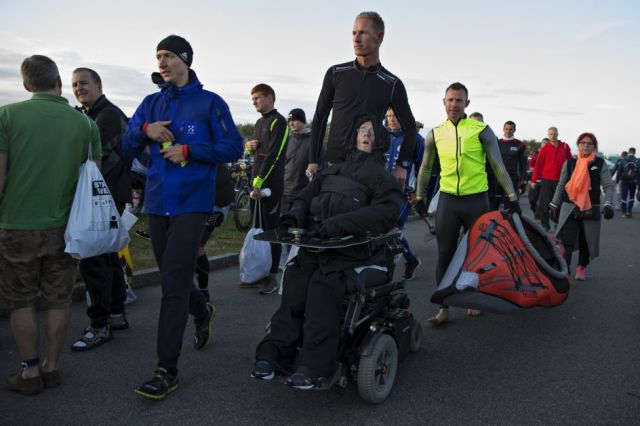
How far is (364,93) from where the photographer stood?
4.22m

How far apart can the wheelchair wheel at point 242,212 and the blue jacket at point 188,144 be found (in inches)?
245

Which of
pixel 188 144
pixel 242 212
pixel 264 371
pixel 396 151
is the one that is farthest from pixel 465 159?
pixel 242 212

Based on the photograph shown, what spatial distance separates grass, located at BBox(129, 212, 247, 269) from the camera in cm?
676

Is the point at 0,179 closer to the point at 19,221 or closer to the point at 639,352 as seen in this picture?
the point at 19,221

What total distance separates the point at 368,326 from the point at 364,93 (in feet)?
5.82

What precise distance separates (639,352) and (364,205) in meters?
2.67

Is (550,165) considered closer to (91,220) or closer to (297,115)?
(297,115)

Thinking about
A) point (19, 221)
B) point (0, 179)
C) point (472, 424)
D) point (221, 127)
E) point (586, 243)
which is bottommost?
point (472, 424)

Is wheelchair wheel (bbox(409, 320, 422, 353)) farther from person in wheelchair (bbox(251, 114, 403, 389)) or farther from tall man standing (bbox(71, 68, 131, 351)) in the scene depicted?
tall man standing (bbox(71, 68, 131, 351))

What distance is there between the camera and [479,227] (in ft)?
15.2

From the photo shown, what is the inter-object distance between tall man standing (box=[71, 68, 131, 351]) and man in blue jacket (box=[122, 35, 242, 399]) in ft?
A: 2.69

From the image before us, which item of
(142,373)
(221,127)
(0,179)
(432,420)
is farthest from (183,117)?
(432,420)

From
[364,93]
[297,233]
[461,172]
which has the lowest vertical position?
[297,233]

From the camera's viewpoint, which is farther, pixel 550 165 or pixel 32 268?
pixel 550 165
